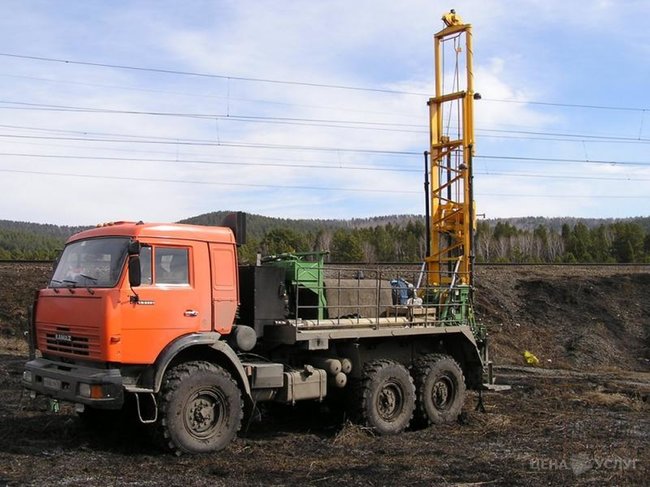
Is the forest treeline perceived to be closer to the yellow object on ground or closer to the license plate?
the yellow object on ground

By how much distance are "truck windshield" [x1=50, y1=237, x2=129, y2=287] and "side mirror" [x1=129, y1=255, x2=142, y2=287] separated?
0.58 feet

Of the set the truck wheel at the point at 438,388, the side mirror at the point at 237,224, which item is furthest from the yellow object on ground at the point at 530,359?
the side mirror at the point at 237,224

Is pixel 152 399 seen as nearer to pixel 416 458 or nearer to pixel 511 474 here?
pixel 416 458

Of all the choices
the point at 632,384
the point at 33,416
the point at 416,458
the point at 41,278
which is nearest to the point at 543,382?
the point at 632,384

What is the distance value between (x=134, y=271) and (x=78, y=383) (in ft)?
4.65

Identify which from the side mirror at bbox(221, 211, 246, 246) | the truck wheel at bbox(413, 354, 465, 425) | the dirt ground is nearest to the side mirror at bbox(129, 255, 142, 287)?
the side mirror at bbox(221, 211, 246, 246)

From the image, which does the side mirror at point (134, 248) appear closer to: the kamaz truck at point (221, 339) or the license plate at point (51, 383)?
the kamaz truck at point (221, 339)

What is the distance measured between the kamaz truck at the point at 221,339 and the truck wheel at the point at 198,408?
14mm

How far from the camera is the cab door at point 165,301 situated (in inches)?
301

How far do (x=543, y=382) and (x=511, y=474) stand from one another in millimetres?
8511

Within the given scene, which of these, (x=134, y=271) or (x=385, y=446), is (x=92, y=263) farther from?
(x=385, y=446)

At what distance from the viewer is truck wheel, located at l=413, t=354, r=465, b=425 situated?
10.5m

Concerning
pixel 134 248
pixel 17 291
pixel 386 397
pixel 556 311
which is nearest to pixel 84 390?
pixel 134 248

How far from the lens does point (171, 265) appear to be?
8211 millimetres
